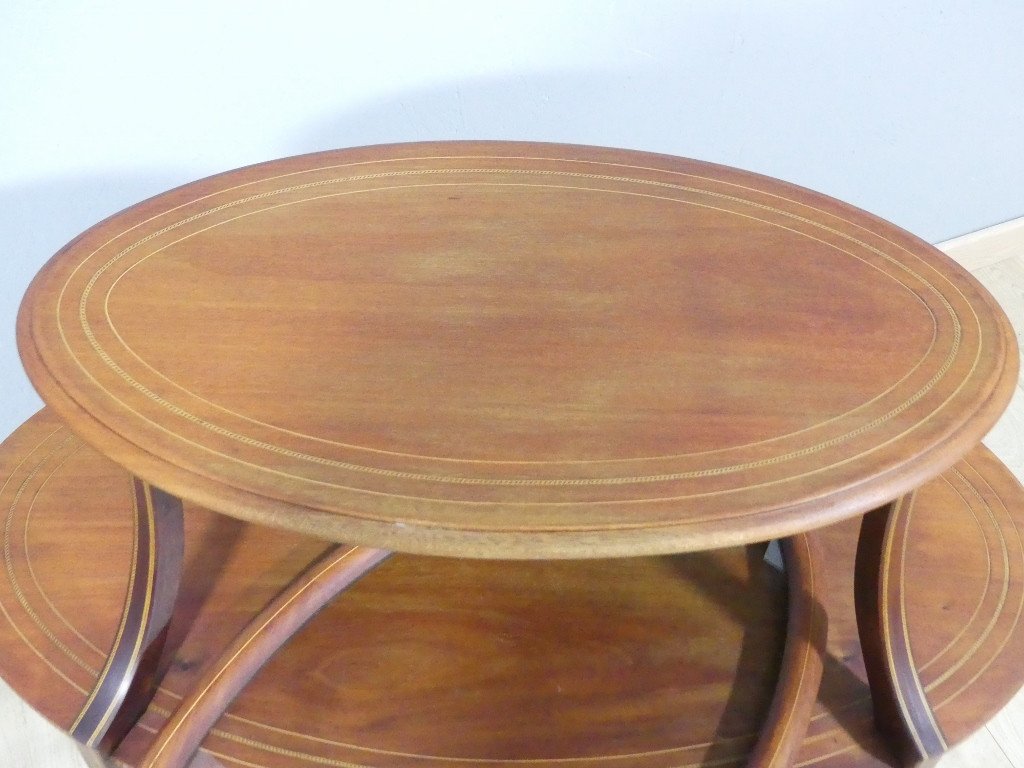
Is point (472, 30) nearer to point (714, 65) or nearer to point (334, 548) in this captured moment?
point (714, 65)

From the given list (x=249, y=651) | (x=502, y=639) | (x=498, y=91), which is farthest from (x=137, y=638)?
(x=498, y=91)

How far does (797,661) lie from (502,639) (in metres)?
0.33

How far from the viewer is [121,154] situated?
4.20 feet

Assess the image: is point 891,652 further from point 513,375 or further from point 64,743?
point 64,743

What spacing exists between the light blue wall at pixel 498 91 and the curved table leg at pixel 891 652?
0.90m

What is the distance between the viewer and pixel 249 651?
0.96m

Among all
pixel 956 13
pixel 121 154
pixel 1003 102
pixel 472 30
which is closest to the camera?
pixel 121 154

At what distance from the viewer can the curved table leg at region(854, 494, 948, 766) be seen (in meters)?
0.93

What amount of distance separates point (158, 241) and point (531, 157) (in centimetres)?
45

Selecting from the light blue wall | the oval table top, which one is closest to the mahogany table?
the oval table top

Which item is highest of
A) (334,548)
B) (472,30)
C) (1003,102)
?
(472,30)

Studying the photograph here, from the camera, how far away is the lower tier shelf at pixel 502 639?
1.00 m

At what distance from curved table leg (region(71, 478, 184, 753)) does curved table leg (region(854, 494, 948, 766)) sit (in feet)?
2.20

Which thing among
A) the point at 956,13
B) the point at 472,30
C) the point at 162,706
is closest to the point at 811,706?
the point at 162,706
